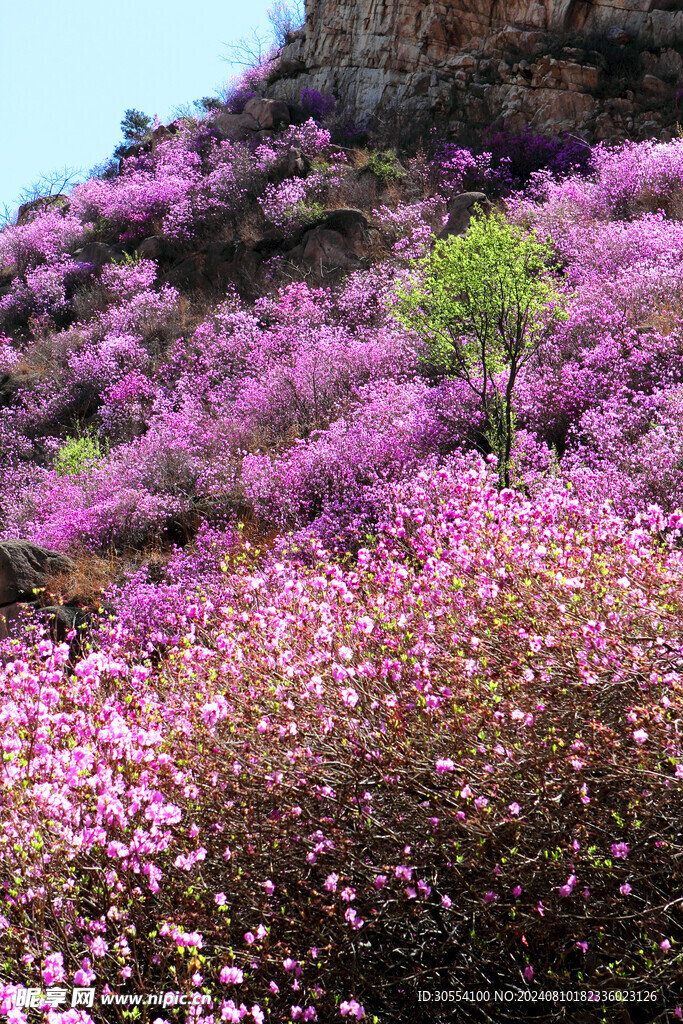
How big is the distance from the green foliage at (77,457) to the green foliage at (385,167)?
10.1 m

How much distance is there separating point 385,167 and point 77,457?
35.8ft

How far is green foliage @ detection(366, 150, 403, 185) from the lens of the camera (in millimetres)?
18297

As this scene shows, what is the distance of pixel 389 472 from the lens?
26.8ft

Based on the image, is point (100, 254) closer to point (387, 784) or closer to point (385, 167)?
point (385, 167)

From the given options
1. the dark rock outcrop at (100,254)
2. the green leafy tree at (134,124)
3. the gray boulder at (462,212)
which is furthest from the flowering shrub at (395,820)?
the green leafy tree at (134,124)

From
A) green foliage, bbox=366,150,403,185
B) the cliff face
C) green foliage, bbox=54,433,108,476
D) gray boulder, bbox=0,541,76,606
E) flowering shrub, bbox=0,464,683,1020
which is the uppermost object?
the cliff face

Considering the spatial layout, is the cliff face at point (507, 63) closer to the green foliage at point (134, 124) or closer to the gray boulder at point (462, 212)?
the gray boulder at point (462, 212)

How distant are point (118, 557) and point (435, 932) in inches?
256

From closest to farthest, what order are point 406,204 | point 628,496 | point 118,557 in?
point 628,496 < point 118,557 < point 406,204

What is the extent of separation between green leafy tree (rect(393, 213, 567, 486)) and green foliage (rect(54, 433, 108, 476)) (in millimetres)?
5611

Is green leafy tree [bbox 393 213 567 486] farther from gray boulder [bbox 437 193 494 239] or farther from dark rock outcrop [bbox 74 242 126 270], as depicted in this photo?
dark rock outcrop [bbox 74 242 126 270]

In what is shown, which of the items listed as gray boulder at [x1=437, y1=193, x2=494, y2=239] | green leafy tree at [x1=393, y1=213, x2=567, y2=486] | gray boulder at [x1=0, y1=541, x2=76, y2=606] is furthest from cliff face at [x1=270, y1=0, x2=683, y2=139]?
gray boulder at [x1=0, y1=541, x2=76, y2=606]

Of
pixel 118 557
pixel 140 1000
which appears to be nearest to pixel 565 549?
pixel 140 1000

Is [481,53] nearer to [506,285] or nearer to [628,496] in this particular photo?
[506,285]
